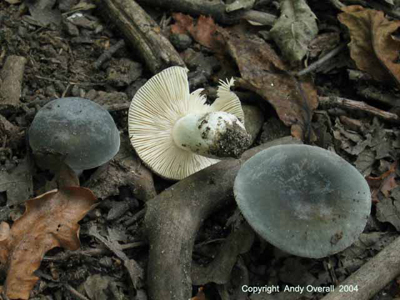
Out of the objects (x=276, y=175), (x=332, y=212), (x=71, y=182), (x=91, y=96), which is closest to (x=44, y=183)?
(x=71, y=182)

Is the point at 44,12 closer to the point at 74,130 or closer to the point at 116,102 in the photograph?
the point at 116,102

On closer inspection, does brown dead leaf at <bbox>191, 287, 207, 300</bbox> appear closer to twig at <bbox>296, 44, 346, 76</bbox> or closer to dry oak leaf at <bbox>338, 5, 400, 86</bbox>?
twig at <bbox>296, 44, 346, 76</bbox>

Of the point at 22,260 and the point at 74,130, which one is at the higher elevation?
the point at 74,130

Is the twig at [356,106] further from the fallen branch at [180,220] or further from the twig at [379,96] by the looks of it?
the fallen branch at [180,220]

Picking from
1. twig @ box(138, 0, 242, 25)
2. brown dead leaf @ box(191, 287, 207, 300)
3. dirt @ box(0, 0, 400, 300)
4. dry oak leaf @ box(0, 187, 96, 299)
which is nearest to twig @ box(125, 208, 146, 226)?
dirt @ box(0, 0, 400, 300)

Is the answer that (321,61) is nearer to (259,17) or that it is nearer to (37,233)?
(259,17)

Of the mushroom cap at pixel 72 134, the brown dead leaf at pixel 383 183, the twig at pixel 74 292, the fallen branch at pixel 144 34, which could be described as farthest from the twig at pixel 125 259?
the brown dead leaf at pixel 383 183
